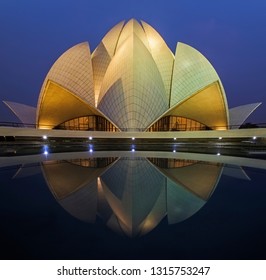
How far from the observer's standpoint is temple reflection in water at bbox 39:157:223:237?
2.40 m

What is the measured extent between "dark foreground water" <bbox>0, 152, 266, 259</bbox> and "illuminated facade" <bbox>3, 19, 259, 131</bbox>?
17.4 m

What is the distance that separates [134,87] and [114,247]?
19.8 metres

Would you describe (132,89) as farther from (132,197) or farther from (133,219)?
(133,219)

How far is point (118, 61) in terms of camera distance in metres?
22.5

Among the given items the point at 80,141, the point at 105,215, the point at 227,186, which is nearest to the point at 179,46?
the point at 80,141

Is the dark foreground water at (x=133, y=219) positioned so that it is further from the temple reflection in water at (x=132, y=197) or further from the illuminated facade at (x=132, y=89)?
the illuminated facade at (x=132, y=89)

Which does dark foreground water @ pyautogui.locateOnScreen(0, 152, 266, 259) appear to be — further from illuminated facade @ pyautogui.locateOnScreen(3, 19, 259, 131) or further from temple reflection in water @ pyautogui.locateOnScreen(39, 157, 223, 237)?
illuminated facade @ pyautogui.locateOnScreen(3, 19, 259, 131)

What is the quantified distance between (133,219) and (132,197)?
792mm

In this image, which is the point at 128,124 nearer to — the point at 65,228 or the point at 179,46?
the point at 179,46

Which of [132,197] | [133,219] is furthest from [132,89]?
[133,219]

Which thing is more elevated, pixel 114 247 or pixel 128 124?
pixel 128 124

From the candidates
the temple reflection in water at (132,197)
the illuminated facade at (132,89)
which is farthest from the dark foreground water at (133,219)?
the illuminated facade at (132,89)

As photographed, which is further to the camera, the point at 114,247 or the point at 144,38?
the point at 144,38

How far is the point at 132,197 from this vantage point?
10.5 ft
